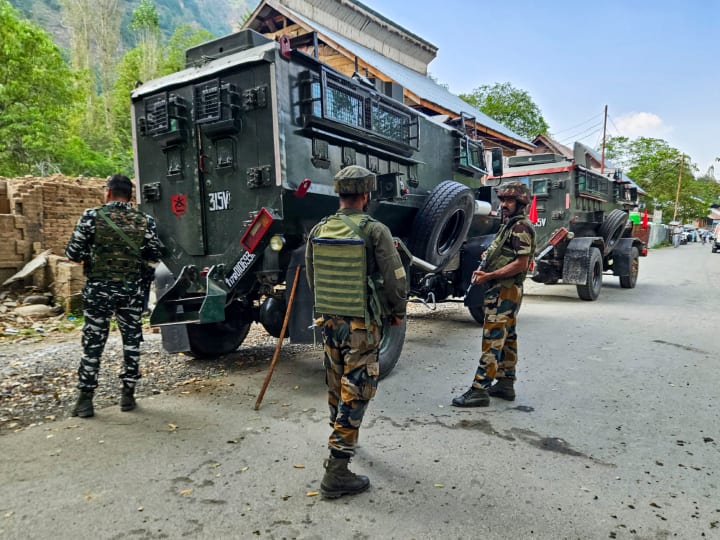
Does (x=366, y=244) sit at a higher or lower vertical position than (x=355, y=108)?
lower

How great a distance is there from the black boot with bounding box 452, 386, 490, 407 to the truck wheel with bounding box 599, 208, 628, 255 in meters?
8.00

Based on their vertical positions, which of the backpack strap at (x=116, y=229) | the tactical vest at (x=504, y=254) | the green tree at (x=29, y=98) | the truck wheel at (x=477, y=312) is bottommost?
the truck wheel at (x=477, y=312)

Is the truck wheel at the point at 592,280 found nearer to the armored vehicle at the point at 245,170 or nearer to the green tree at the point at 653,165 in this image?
the armored vehicle at the point at 245,170

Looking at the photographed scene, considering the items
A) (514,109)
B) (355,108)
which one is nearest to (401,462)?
(355,108)

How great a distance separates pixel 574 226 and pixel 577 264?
49.8 inches

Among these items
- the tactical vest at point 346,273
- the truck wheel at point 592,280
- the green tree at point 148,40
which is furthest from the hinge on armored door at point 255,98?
the green tree at point 148,40

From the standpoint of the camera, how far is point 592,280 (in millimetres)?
8977

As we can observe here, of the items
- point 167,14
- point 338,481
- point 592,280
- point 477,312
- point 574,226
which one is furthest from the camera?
point 167,14

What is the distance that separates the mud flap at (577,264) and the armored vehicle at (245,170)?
4.98 metres

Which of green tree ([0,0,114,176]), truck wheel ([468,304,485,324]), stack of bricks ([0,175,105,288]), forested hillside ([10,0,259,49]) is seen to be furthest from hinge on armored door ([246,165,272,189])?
forested hillside ([10,0,259,49])

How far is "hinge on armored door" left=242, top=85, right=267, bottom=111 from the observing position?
3.73 metres

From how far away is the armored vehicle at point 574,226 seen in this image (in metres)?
8.90

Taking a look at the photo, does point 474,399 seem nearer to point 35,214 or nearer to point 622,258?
point 35,214

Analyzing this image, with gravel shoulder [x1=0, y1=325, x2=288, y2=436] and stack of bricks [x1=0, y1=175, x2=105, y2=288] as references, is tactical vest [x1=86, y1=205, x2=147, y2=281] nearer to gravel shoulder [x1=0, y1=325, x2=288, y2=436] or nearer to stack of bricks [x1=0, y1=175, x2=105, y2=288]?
gravel shoulder [x1=0, y1=325, x2=288, y2=436]
